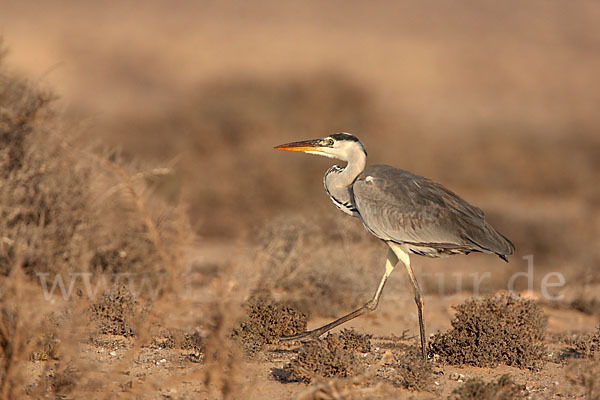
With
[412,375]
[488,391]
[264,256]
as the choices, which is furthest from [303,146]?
[488,391]

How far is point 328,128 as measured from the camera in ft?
58.2

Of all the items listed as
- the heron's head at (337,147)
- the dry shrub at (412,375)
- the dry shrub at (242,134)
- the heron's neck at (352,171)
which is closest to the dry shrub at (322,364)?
the dry shrub at (412,375)

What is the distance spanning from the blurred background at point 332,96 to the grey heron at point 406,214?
39.0 inches

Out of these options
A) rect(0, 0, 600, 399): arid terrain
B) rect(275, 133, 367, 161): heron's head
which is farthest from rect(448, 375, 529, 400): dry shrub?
rect(275, 133, 367, 161): heron's head

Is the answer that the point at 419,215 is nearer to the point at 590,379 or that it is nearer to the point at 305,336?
the point at 305,336

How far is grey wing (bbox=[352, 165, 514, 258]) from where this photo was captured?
580 centimetres

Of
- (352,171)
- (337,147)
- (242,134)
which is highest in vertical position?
(242,134)

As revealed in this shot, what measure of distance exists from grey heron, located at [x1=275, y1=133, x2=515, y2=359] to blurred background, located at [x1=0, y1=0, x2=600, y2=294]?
3.25ft

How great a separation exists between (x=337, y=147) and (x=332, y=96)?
40.8 ft

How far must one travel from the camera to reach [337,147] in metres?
6.33

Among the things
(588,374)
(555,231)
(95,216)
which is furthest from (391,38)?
(588,374)

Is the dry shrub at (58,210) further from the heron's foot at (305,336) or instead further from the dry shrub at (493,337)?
the dry shrub at (493,337)

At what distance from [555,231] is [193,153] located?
711cm

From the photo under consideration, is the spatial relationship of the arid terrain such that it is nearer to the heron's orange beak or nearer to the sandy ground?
the sandy ground
